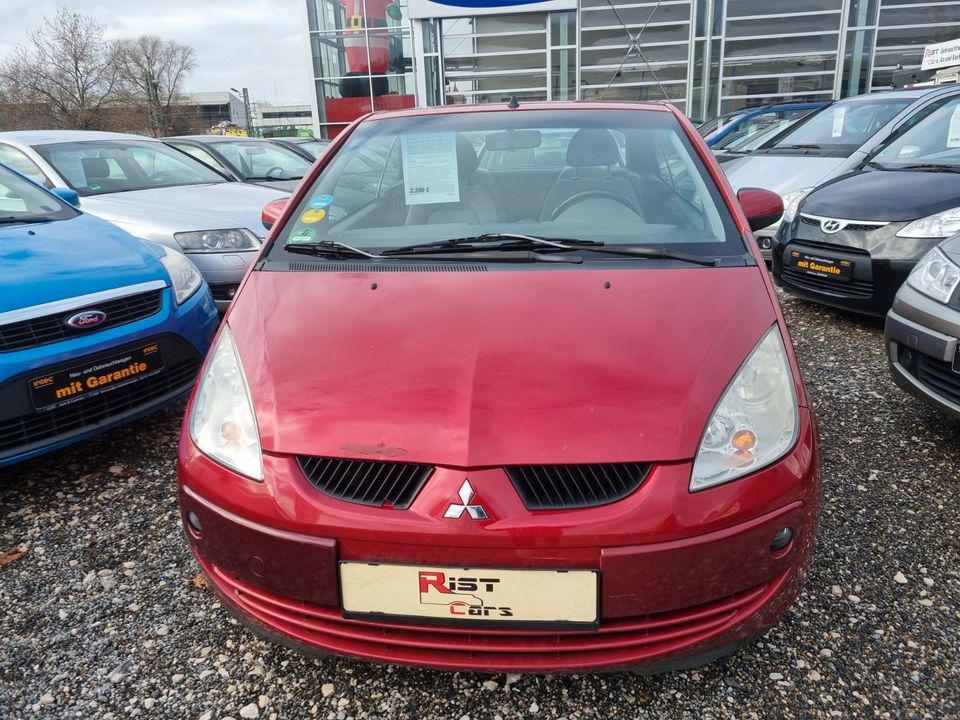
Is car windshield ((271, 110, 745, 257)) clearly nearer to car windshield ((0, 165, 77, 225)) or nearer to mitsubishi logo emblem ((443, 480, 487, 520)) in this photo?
mitsubishi logo emblem ((443, 480, 487, 520))

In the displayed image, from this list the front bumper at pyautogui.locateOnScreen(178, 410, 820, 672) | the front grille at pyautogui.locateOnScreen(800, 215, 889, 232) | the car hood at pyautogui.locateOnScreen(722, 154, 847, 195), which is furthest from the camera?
the car hood at pyautogui.locateOnScreen(722, 154, 847, 195)

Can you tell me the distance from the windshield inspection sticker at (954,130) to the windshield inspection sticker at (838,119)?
1.46m

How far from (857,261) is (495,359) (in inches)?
141

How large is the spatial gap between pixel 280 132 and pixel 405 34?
27270mm

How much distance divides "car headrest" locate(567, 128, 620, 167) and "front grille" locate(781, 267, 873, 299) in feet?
8.59

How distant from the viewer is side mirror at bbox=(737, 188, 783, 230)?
2.74 meters

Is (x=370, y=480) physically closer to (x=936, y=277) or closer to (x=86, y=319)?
(x=86, y=319)

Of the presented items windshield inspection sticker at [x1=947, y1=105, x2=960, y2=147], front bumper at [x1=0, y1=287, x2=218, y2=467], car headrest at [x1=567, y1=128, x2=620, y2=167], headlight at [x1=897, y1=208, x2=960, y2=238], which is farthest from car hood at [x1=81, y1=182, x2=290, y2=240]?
windshield inspection sticker at [x1=947, y1=105, x2=960, y2=147]

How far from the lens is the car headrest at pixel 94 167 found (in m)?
5.52

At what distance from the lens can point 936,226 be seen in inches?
163

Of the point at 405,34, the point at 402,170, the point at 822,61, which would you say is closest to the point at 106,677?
the point at 402,170

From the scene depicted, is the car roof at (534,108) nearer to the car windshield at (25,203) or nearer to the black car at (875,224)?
the car windshield at (25,203)

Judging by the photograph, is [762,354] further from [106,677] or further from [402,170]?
Answer: [106,677]

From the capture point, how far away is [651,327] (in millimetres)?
1821
